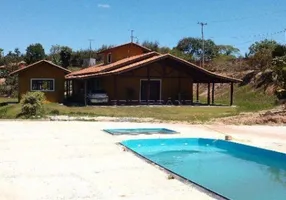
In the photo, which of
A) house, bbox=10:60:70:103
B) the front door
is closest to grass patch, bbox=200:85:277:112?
the front door

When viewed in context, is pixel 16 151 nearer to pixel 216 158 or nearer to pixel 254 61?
pixel 216 158

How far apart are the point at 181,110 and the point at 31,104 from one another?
35.2ft

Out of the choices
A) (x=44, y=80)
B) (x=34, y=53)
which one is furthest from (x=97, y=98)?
(x=34, y=53)

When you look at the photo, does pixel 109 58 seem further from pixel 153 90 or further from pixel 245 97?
pixel 245 97

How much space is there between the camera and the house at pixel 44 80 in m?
35.3

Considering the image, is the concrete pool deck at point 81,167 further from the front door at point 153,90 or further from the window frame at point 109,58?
the window frame at point 109,58

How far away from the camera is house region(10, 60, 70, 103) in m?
35.3

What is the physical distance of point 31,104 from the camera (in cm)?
2219

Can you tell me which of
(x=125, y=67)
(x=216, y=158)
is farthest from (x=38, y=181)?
(x=125, y=67)

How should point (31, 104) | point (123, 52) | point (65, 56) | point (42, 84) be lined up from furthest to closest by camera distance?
point (65, 56) < point (123, 52) < point (42, 84) < point (31, 104)

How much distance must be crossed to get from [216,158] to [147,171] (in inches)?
178

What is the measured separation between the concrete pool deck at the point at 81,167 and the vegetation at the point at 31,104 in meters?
5.78

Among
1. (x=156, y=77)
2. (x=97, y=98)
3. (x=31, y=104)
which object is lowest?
(x=31, y=104)

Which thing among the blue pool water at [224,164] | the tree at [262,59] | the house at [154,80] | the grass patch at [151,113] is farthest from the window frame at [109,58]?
the blue pool water at [224,164]
